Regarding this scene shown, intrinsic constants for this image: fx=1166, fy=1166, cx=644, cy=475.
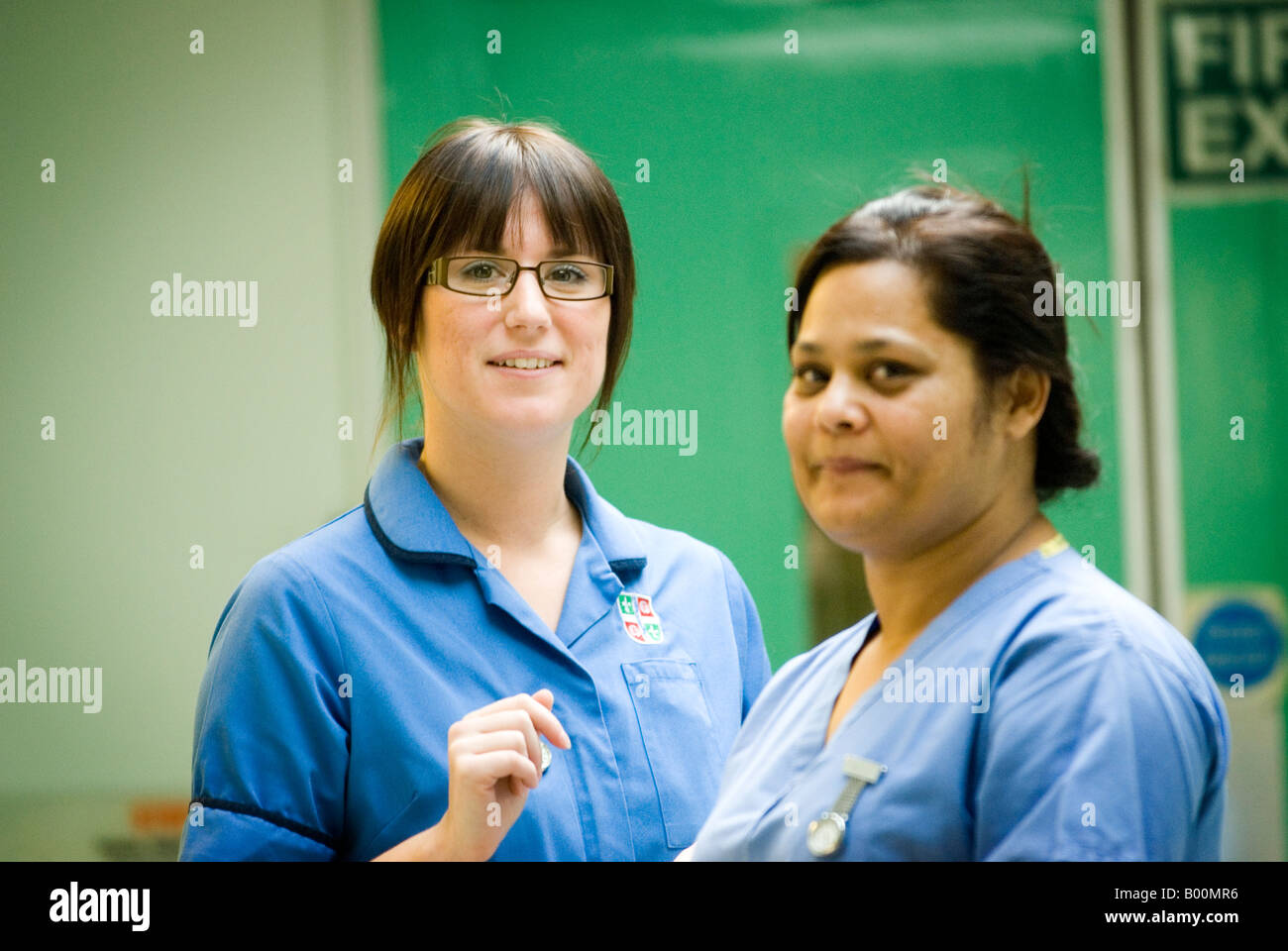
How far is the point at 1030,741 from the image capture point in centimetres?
114

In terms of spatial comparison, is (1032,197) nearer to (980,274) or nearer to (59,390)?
(980,274)

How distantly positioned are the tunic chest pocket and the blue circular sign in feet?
3.01

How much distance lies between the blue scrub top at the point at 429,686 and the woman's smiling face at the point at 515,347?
0.13 meters

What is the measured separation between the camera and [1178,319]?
2.00 m

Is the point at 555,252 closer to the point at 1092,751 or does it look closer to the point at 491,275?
the point at 491,275

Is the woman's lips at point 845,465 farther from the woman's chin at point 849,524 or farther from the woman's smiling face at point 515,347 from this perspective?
the woman's smiling face at point 515,347

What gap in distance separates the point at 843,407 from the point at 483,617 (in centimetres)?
54

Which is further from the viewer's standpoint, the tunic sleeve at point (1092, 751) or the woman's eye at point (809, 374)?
the woman's eye at point (809, 374)

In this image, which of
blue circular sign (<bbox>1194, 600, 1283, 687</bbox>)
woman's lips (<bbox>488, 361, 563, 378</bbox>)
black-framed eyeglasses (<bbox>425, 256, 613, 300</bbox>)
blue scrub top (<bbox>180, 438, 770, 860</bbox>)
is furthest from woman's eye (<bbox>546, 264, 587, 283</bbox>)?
blue circular sign (<bbox>1194, 600, 1283, 687</bbox>)

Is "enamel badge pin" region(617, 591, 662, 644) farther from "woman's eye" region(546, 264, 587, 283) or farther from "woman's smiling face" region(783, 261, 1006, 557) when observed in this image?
"woman's eye" region(546, 264, 587, 283)

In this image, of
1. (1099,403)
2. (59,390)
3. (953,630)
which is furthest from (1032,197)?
(59,390)

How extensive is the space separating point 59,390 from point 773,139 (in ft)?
3.96

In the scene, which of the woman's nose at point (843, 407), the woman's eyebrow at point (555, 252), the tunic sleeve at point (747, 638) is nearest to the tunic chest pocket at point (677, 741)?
the tunic sleeve at point (747, 638)

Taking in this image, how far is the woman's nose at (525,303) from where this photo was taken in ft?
4.94
